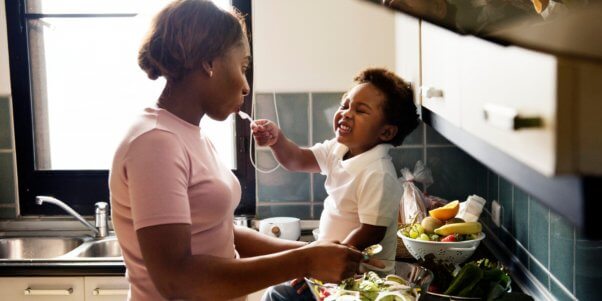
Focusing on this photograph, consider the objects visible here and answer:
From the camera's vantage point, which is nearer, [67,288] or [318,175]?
[67,288]

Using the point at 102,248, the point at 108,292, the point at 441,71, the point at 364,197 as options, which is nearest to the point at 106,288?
the point at 108,292

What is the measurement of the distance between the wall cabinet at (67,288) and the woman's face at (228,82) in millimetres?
1072

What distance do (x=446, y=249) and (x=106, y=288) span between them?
105 cm

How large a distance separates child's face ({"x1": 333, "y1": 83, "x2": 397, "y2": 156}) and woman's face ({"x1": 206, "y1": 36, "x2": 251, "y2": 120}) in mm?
616

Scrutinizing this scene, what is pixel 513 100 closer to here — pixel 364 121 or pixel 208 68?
pixel 208 68

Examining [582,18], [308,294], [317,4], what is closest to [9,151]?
[317,4]

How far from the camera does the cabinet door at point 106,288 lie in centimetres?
225

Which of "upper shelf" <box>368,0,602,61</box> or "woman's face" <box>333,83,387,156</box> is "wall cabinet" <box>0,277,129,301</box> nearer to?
"woman's face" <box>333,83,387,156</box>

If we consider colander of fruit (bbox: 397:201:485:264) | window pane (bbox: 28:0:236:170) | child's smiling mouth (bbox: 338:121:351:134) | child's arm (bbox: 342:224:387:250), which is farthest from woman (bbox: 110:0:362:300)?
window pane (bbox: 28:0:236:170)

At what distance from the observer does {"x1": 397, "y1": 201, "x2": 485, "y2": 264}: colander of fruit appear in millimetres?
1982

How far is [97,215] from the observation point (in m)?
2.57

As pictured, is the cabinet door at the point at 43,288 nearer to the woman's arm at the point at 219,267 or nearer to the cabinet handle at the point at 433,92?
the woman's arm at the point at 219,267

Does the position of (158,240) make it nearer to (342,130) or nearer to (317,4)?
(342,130)

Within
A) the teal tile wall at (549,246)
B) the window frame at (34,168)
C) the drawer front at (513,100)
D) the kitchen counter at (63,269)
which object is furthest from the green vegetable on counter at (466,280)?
the window frame at (34,168)
